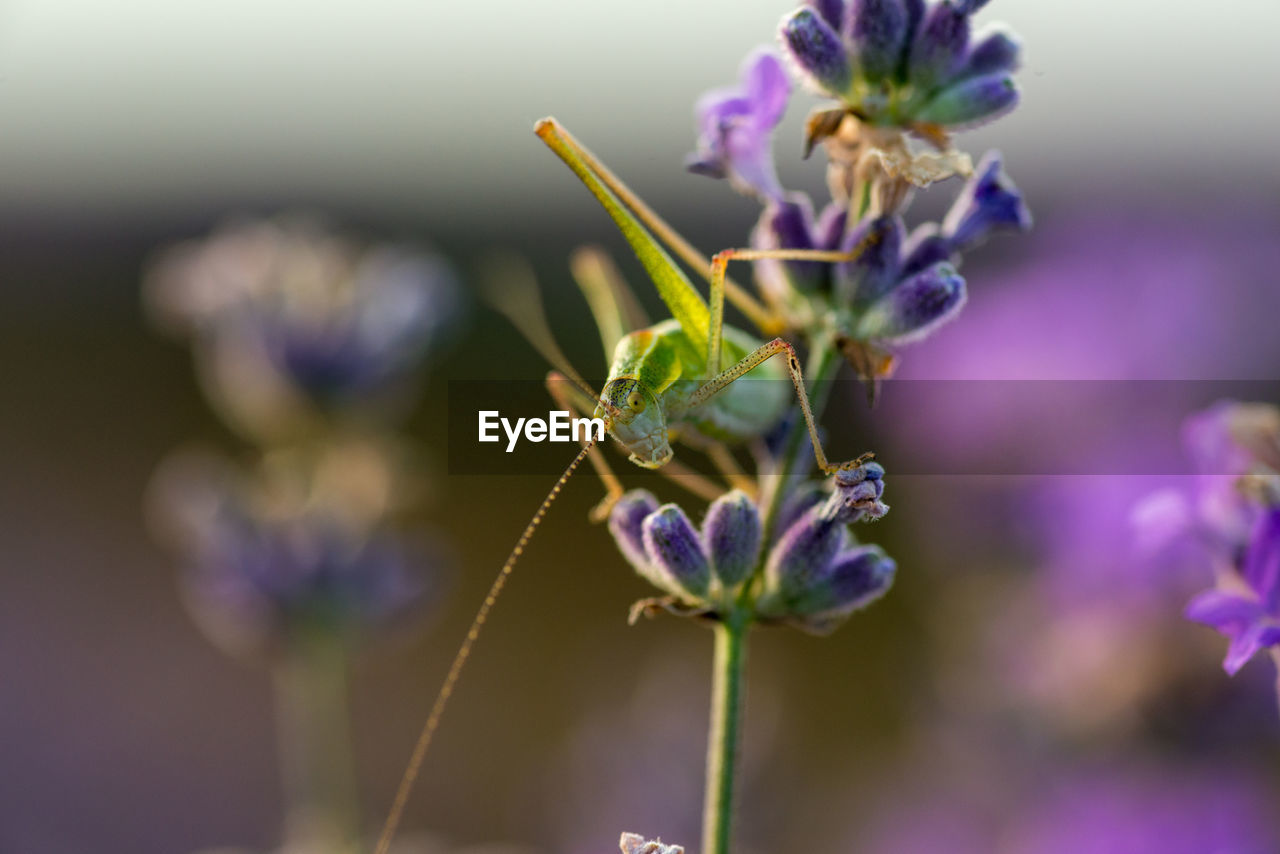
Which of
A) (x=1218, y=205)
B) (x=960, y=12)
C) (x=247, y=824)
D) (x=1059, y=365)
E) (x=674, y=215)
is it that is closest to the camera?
(x=960, y=12)

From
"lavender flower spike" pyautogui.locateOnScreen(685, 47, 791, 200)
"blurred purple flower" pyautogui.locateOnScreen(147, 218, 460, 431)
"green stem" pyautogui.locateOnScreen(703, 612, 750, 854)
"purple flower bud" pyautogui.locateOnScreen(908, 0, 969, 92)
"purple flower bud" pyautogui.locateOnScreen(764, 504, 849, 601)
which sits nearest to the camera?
"green stem" pyautogui.locateOnScreen(703, 612, 750, 854)

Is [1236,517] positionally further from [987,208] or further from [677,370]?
[677,370]

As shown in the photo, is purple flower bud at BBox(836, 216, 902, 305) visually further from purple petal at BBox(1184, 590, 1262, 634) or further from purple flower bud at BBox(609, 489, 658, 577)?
purple petal at BBox(1184, 590, 1262, 634)

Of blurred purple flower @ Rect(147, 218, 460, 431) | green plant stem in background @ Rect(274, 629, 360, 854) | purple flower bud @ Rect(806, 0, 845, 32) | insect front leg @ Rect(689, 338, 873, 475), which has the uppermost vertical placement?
blurred purple flower @ Rect(147, 218, 460, 431)

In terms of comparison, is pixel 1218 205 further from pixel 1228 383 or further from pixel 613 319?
pixel 613 319

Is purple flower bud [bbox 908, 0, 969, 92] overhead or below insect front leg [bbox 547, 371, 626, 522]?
overhead

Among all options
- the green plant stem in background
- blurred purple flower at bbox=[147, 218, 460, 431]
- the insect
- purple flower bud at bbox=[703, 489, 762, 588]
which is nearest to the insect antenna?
the insect

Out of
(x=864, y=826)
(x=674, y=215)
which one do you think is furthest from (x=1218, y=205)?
(x=674, y=215)
